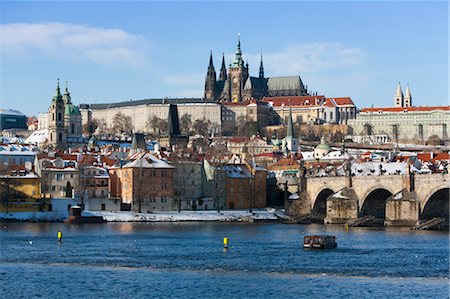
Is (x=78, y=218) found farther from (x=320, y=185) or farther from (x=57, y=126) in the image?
(x=57, y=126)

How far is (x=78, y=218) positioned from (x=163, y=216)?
738 centimetres

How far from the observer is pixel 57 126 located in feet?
541

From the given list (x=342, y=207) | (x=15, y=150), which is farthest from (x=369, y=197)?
(x=15, y=150)

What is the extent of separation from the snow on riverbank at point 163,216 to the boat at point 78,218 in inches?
36.6

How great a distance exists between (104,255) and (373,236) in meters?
20.0

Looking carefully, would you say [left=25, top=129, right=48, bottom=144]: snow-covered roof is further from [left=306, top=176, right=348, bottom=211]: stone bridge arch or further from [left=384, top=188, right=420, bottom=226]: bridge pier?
[left=384, top=188, right=420, bottom=226]: bridge pier

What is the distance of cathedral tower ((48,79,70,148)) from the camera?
162 metres

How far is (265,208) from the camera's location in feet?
307

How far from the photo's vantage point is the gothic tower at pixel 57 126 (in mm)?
161875

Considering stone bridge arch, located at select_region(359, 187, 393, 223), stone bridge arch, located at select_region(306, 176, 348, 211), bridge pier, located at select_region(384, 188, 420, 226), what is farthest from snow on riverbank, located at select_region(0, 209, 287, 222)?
bridge pier, located at select_region(384, 188, 420, 226)

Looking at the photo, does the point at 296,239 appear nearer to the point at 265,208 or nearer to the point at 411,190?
the point at 411,190

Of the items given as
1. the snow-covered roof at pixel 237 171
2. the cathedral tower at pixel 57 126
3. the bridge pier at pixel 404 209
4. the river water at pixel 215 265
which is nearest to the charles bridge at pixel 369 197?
the bridge pier at pixel 404 209

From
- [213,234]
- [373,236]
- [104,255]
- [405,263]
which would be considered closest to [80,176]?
[213,234]

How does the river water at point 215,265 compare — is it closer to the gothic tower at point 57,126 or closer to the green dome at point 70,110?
the gothic tower at point 57,126
